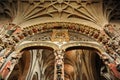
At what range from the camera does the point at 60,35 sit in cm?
1039

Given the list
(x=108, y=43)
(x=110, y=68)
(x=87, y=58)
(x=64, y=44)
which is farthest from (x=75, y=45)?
Answer: (x=87, y=58)

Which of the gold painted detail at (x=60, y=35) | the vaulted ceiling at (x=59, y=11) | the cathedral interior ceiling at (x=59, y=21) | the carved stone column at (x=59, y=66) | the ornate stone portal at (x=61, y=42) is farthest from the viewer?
the vaulted ceiling at (x=59, y=11)

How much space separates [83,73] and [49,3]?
5.71m

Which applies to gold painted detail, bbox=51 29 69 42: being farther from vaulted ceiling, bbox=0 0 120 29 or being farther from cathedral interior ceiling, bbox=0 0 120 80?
vaulted ceiling, bbox=0 0 120 29

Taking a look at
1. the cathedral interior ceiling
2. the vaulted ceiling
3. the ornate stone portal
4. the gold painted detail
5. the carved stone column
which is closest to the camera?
the carved stone column

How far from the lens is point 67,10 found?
11.3 metres

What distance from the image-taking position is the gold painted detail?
10.0m

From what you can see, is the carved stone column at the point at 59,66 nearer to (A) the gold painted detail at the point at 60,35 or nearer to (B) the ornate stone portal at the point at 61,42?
(B) the ornate stone portal at the point at 61,42

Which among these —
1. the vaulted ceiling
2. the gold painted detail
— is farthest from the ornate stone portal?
the vaulted ceiling

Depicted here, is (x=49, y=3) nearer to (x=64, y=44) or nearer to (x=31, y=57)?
(x=64, y=44)

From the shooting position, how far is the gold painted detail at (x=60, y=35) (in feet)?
32.9

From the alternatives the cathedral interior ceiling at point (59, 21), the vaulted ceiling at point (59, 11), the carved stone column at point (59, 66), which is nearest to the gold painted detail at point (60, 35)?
the cathedral interior ceiling at point (59, 21)

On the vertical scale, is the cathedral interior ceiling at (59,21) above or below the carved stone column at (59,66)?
above

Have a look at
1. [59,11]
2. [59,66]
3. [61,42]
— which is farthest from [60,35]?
[59,66]
